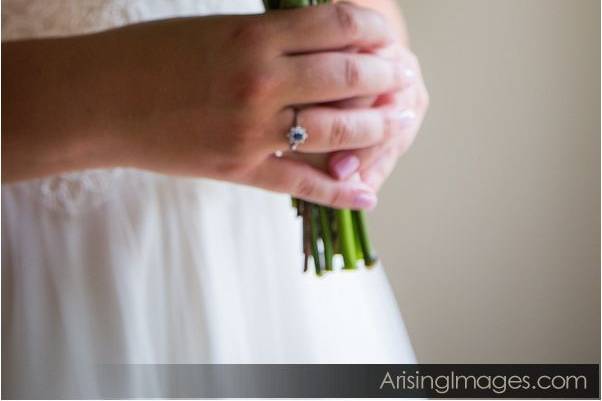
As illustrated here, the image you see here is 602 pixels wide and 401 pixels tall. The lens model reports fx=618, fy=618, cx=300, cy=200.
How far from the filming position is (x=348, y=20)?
Result: 0.56 metres

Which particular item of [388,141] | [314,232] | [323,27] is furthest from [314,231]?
[323,27]

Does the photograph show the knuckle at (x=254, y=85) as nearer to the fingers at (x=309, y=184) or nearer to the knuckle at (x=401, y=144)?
the fingers at (x=309, y=184)

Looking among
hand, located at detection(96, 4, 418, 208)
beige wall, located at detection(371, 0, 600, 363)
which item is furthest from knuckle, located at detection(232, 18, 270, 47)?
beige wall, located at detection(371, 0, 600, 363)

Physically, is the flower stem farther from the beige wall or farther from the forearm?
the beige wall

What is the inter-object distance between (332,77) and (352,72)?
2 centimetres

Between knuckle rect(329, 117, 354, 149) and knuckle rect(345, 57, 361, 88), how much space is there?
3 centimetres

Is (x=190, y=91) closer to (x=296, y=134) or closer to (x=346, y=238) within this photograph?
(x=296, y=134)

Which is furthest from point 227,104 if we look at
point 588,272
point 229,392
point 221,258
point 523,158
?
point 588,272

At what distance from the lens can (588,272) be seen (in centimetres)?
118

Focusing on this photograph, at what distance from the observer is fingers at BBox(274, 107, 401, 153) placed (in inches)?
22.2

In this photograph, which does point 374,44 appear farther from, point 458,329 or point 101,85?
point 458,329

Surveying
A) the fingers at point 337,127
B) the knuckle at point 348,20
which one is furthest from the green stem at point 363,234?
the knuckle at point 348,20

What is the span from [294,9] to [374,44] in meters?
0.09

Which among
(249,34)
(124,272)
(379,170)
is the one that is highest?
(249,34)
